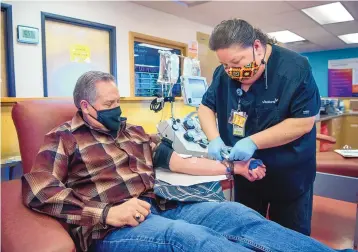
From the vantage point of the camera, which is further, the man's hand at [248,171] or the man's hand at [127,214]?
the man's hand at [248,171]

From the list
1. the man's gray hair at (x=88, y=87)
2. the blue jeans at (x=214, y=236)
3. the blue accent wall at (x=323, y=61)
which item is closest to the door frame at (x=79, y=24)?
the man's gray hair at (x=88, y=87)

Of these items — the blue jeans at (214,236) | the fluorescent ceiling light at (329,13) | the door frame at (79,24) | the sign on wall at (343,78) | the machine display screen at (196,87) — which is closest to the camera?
the blue jeans at (214,236)

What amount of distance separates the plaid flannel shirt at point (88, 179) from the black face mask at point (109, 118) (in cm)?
4

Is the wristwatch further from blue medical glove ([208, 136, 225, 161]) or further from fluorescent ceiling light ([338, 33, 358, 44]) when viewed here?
fluorescent ceiling light ([338, 33, 358, 44])

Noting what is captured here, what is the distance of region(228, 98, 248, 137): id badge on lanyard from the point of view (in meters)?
1.32

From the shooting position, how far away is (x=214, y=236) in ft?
3.02

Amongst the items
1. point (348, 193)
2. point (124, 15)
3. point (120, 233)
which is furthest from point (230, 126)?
point (124, 15)

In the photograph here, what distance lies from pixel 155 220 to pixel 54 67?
10.1 feet

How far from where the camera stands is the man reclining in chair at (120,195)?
94cm

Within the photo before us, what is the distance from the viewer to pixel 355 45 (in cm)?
714

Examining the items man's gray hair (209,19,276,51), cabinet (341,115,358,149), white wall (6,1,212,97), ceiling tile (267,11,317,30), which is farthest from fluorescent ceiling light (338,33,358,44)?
man's gray hair (209,19,276,51)

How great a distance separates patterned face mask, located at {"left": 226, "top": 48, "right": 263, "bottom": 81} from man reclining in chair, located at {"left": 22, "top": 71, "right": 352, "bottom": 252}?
1.23 feet

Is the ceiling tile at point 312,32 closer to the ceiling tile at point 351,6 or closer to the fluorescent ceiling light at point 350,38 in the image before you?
the fluorescent ceiling light at point 350,38

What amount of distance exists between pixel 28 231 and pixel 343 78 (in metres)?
8.30
